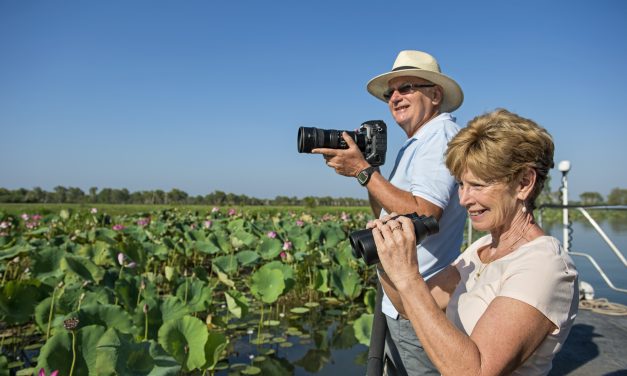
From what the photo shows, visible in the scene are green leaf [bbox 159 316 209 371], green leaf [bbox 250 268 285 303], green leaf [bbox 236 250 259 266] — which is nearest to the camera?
green leaf [bbox 159 316 209 371]

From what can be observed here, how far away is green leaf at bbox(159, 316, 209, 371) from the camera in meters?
2.20

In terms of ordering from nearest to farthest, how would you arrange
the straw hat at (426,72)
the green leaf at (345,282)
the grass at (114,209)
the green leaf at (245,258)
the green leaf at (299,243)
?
the straw hat at (426,72)
the green leaf at (345,282)
the green leaf at (245,258)
the green leaf at (299,243)
the grass at (114,209)

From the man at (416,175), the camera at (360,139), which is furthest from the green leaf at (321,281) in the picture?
the camera at (360,139)

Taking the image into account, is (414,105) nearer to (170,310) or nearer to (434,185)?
(434,185)

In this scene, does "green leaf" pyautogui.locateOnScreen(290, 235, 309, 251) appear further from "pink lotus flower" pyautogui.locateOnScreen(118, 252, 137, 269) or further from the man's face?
the man's face

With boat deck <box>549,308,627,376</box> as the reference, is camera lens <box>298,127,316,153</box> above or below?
above

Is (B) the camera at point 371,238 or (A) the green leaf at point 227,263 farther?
(A) the green leaf at point 227,263

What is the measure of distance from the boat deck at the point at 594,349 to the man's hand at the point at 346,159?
5.22 ft

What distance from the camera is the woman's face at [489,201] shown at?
3.27 feet

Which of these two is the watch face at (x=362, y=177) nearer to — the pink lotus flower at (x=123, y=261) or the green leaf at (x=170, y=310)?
the green leaf at (x=170, y=310)

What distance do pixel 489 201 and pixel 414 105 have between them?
0.67 m

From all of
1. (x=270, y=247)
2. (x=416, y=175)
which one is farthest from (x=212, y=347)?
(x=270, y=247)

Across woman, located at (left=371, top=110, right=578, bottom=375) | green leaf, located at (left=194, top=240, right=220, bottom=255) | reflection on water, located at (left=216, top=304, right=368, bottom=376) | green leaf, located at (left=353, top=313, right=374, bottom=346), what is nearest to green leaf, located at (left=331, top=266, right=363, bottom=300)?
reflection on water, located at (left=216, top=304, right=368, bottom=376)

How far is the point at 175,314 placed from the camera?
100 inches
